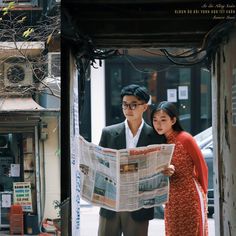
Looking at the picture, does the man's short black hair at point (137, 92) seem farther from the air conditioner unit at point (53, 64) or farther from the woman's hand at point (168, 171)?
the air conditioner unit at point (53, 64)

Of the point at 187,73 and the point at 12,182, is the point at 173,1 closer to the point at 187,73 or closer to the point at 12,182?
the point at 12,182

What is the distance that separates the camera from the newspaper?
3.70m

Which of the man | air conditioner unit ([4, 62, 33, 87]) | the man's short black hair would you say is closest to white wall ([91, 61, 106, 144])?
the man

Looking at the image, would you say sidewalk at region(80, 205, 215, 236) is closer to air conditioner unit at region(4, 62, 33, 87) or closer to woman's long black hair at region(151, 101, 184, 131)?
woman's long black hair at region(151, 101, 184, 131)

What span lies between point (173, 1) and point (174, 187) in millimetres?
1455

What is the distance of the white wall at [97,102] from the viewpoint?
13.2ft

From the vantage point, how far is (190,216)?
3.94 meters

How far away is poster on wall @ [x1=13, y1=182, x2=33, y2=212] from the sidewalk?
2.04ft

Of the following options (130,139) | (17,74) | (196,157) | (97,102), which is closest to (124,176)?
(130,139)

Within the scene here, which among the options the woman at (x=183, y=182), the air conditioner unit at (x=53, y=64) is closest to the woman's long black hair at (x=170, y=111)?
the woman at (x=183, y=182)

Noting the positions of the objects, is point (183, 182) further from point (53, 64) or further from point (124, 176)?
point (53, 64)

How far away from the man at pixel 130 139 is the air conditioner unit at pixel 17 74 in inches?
54.5

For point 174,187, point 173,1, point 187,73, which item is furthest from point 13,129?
point 187,73

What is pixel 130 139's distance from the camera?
12.6 ft
